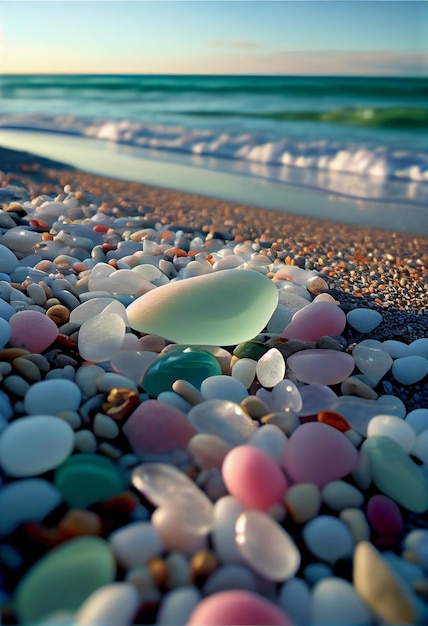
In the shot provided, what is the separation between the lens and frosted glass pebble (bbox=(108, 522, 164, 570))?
54cm

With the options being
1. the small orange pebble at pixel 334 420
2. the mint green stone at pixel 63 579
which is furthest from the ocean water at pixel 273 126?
the mint green stone at pixel 63 579

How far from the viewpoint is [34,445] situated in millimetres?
625

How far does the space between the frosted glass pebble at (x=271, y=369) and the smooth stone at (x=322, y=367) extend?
0.09 ft

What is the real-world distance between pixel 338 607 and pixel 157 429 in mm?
291

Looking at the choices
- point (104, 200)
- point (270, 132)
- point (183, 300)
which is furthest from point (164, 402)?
point (270, 132)

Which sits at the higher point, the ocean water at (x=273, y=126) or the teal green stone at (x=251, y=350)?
the ocean water at (x=273, y=126)

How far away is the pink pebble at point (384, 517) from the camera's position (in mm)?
628

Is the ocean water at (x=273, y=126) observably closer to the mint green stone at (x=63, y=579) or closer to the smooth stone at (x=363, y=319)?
the smooth stone at (x=363, y=319)

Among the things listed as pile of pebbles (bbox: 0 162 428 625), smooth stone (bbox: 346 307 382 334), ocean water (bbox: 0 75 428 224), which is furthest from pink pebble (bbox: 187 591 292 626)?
ocean water (bbox: 0 75 428 224)

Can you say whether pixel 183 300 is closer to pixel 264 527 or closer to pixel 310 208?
pixel 264 527

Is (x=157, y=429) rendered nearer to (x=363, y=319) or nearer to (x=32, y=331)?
(x=32, y=331)

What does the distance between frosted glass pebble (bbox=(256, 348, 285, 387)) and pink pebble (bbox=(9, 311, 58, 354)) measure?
32 cm

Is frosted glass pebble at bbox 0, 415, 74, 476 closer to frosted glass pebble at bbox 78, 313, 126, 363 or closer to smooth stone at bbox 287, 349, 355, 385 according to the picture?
frosted glass pebble at bbox 78, 313, 126, 363

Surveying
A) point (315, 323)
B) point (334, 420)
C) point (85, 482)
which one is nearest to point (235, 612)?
point (85, 482)
